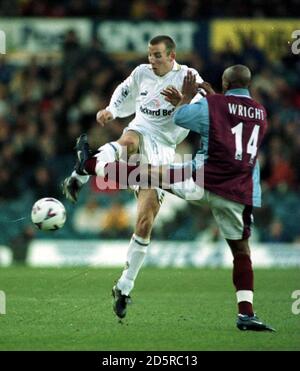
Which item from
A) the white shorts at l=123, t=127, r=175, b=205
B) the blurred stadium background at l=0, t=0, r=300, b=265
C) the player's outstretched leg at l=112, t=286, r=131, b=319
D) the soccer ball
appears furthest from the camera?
the blurred stadium background at l=0, t=0, r=300, b=265

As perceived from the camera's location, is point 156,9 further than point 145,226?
Yes

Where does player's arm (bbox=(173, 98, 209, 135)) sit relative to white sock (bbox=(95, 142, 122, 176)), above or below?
above

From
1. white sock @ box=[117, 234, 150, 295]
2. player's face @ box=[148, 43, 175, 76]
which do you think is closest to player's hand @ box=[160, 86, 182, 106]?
player's face @ box=[148, 43, 175, 76]

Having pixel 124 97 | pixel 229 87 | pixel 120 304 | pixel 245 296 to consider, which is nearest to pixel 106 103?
pixel 124 97

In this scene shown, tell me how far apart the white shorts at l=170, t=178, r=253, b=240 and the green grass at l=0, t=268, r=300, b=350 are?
823 mm

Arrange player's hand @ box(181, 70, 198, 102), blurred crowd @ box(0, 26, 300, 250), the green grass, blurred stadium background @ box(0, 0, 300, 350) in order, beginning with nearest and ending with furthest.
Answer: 1. the green grass
2. player's hand @ box(181, 70, 198, 102)
3. blurred stadium background @ box(0, 0, 300, 350)
4. blurred crowd @ box(0, 26, 300, 250)

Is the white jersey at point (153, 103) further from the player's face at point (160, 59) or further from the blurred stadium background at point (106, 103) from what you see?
the blurred stadium background at point (106, 103)

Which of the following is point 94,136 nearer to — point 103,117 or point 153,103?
point 153,103

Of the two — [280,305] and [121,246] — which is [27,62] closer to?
[121,246]

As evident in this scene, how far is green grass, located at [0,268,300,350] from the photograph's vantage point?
A: 805 centimetres

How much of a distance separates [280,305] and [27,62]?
11.2 metres

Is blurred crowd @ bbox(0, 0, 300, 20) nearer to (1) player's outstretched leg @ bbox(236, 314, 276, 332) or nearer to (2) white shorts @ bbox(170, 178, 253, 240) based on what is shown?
(2) white shorts @ bbox(170, 178, 253, 240)

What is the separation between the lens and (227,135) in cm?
859

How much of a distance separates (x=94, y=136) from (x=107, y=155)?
914 centimetres
